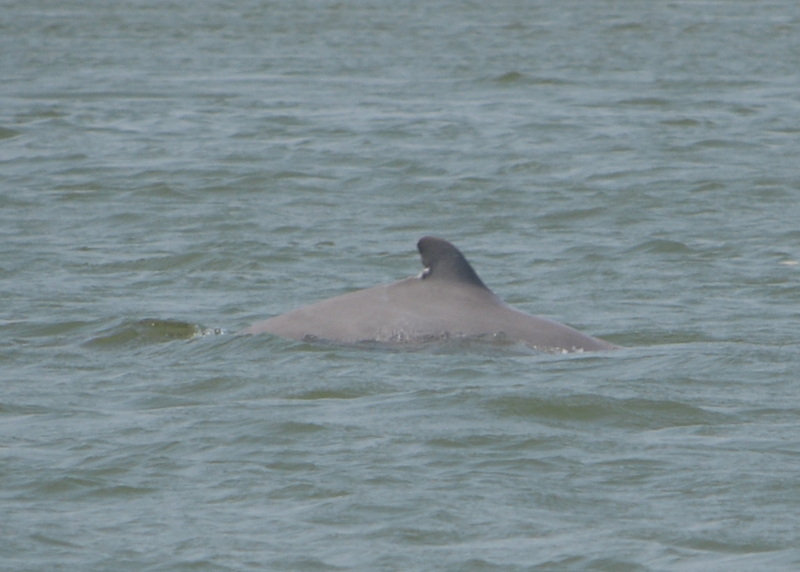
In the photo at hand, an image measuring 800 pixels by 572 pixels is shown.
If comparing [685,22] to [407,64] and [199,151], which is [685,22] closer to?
[407,64]

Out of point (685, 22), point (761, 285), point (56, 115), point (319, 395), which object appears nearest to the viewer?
point (319, 395)

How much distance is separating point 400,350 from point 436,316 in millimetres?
306

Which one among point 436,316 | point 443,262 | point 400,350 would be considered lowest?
point 400,350

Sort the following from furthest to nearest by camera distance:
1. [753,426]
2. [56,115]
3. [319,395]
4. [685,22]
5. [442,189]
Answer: [685,22]
[56,115]
[442,189]
[319,395]
[753,426]

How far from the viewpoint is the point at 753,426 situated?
358 inches

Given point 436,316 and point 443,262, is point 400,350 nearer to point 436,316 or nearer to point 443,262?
point 436,316

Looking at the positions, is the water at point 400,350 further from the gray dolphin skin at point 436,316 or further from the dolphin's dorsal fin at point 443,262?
the dolphin's dorsal fin at point 443,262

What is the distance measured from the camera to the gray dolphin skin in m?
10.5

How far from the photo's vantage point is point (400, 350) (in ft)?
34.9

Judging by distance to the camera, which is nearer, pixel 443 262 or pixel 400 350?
pixel 443 262

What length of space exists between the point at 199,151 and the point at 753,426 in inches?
557

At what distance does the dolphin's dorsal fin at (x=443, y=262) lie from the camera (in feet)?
33.7

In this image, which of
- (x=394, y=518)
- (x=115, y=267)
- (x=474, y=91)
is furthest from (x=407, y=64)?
(x=394, y=518)

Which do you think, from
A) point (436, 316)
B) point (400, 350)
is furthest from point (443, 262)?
point (400, 350)
